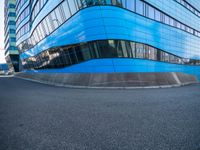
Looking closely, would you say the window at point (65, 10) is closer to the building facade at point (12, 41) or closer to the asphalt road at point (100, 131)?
the asphalt road at point (100, 131)

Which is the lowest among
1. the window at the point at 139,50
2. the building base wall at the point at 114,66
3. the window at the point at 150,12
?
the building base wall at the point at 114,66

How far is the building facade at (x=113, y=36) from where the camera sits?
738 inches

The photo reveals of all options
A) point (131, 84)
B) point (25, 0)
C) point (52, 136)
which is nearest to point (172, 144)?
point (52, 136)

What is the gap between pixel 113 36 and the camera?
18656 mm

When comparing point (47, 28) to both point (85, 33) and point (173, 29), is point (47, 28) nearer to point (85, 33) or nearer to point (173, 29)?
point (85, 33)

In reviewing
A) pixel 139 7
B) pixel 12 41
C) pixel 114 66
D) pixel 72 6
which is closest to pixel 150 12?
pixel 139 7

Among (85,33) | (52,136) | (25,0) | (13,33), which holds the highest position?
(25,0)

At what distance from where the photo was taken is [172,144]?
315 centimetres

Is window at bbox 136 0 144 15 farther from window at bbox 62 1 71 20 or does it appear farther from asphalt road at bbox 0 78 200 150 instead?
asphalt road at bbox 0 78 200 150

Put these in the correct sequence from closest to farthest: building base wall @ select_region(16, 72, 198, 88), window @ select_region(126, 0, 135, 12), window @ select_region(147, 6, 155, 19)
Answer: building base wall @ select_region(16, 72, 198, 88) → window @ select_region(126, 0, 135, 12) → window @ select_region(147, 6, 155, 19)

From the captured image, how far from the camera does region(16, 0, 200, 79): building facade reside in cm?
1875

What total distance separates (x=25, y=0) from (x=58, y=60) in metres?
34.8

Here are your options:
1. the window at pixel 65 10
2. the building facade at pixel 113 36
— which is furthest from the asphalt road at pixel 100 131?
the window at pixel 65 10

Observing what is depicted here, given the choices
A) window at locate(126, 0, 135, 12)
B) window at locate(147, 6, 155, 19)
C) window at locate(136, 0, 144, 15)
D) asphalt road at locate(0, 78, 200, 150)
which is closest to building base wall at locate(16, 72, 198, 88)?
asphalt road at locate(0, 78, 200, 150)
